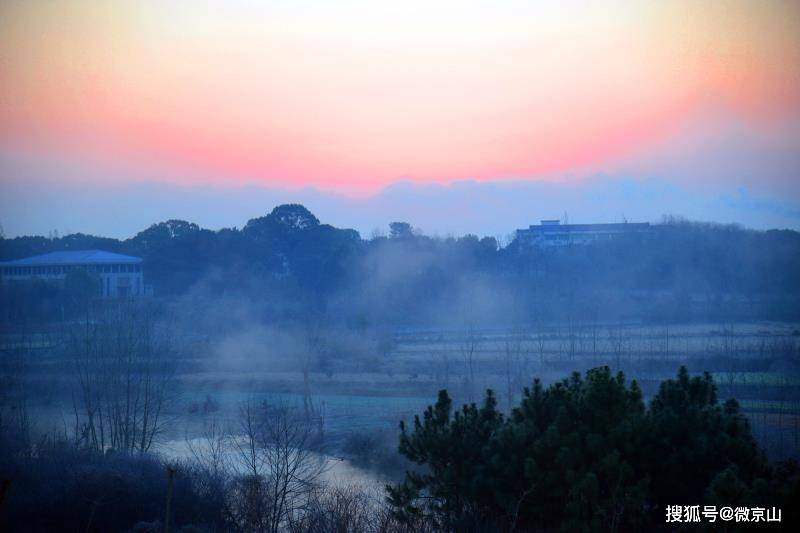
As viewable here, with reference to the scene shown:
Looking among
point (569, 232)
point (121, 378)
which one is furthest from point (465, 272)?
point (121, 378)

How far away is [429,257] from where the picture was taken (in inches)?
1357

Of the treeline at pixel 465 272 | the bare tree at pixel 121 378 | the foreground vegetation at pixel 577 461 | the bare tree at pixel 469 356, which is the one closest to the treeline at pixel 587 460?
the foreground vegetation at pixel 577 461

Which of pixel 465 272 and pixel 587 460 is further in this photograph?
pixel 465 272

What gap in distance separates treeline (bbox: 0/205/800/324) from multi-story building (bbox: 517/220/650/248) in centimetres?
197

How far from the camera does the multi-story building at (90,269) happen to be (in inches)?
1111

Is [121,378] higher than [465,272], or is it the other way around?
[465,272]

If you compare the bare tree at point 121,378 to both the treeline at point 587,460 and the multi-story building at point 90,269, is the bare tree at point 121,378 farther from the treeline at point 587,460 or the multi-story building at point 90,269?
the treeline at point 587,460

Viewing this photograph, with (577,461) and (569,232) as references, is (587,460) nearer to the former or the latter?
(577,461)

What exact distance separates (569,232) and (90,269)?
2552 centimetres

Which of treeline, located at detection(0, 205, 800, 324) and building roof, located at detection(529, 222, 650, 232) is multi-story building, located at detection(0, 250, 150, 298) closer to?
treeline, located at detection(0, 205, 800, 324)

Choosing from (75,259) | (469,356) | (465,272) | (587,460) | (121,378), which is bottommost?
(121,378)

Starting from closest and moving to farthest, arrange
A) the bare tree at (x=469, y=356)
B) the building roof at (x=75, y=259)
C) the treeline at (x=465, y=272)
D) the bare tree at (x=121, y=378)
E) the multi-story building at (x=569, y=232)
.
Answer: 1. the bare tree at (x=121, y=378)
2. the bare tree at (x=469, y=356)
3. the treeline at (x=465, y=272)
4. the building roof at (x=75, y=259)
5. the multi-story building at (x=569, y=232)

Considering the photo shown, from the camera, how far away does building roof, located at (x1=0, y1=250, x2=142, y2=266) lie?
29323 mm

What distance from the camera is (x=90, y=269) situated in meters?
29.4
